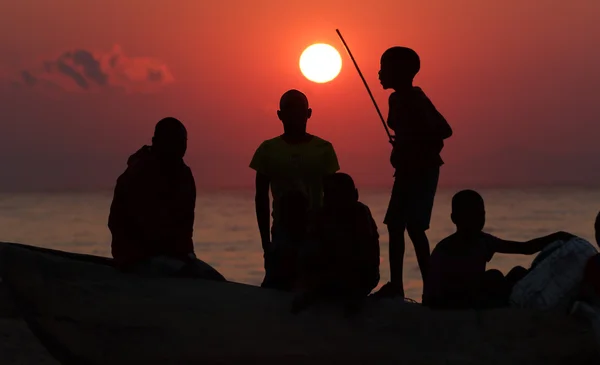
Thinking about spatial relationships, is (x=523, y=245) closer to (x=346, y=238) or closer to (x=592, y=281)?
(x=592, y=281)

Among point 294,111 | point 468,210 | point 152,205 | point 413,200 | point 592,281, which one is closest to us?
point 592,281

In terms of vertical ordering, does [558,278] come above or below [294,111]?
below

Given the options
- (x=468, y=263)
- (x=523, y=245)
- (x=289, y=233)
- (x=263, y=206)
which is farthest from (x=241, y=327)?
(x=523, y=245)

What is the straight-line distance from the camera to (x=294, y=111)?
7020 millimetres

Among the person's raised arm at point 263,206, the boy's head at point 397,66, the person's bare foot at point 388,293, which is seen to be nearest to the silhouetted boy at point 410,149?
the boy's head at point 397,66

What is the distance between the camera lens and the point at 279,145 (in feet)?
23.3

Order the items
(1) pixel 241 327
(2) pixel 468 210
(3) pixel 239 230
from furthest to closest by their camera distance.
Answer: (3) pixel 239 230, (1) pixel 241 327, (2) pixel 468 210

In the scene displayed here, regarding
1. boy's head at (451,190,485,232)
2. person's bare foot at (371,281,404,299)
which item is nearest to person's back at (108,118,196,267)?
person's bare foot at (371,281,404,299)

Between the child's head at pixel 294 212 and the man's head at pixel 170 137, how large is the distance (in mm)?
798

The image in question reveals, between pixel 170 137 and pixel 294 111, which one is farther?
pixel 294 111

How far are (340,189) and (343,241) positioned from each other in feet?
1.12

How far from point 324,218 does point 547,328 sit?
1.57m

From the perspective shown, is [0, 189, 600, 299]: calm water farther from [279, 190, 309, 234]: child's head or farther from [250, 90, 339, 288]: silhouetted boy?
[279, 190, 309, 234]: child's head

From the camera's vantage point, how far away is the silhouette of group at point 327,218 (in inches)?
242
